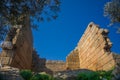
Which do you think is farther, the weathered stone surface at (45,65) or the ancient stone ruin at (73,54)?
the weathered stone surface at (45,65)

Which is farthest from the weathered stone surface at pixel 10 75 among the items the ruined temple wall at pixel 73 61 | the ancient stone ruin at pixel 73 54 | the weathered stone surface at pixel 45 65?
the ruined temple wall at pixel 73 61

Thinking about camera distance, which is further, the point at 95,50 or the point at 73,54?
the point at 73,54

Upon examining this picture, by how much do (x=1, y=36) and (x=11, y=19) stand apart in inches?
43.9

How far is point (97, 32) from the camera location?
54.0 feet

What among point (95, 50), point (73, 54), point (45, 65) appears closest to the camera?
point (95, 50)

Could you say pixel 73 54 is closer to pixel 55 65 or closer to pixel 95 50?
pixel 55 65

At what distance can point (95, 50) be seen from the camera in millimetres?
16531

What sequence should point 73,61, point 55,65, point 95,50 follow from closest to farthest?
1. point 95,50
2. point 55,65
3. point 73,61

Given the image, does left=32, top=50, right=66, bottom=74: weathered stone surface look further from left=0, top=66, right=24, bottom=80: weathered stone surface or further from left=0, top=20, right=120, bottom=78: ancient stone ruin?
left=0, top=66, right=24, bottom=80: weathered stone surface

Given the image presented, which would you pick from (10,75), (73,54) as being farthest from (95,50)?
(10,75)

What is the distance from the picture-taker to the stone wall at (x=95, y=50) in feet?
46.2

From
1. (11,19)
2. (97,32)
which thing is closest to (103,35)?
(97,32)

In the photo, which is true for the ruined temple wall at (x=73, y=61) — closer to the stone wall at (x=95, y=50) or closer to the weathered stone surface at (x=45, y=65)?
the stone wall at (x=95, y=50)

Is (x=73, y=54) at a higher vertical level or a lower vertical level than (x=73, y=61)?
higher
